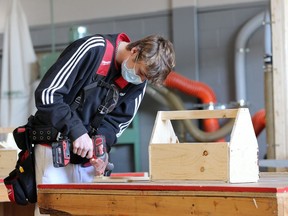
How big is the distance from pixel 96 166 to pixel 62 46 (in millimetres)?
4332

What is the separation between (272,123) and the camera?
4219 mm

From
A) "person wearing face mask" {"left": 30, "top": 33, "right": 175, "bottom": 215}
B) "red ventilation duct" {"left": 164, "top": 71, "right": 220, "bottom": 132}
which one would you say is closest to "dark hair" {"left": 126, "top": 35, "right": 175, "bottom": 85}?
"person wearing face mask" {"left": 30, "top": 33, "right": 175, "bottom": 215}

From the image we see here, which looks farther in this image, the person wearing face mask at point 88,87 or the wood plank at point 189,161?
the person wearing face mask at point 88,87

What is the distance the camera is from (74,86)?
94.3 inches

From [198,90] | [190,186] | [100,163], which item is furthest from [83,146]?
[198,90]

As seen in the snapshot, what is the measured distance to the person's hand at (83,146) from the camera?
2.27m

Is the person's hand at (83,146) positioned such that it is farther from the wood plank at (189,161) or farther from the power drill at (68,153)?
the wood plank at (189,161)

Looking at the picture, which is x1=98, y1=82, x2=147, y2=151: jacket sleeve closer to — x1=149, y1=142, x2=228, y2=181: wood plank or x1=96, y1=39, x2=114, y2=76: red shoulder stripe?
x1=96, y1=39, x2=114, y2=76: red shoulder stripe

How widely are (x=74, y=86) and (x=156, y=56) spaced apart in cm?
33

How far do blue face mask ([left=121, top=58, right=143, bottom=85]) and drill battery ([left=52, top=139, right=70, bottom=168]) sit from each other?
13.0 inches

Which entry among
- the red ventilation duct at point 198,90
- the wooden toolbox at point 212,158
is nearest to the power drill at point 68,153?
the wooden toolbox at point 212,158

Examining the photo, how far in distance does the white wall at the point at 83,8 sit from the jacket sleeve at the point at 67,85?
3.83 m

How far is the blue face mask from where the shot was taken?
7.77 ft

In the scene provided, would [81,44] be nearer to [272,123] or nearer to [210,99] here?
[272,123]
